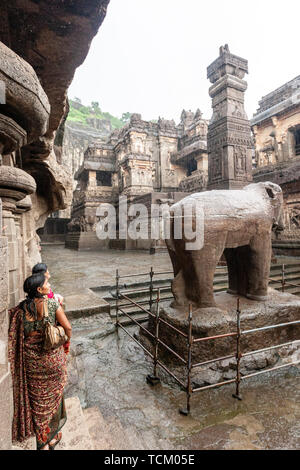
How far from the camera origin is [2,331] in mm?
1213

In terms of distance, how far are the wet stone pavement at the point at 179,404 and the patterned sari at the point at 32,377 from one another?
25.0 inches

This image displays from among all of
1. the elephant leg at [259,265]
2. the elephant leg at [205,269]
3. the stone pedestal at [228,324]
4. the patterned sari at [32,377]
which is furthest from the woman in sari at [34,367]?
the elephant leg at [259,265]

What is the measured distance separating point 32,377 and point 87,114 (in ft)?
188

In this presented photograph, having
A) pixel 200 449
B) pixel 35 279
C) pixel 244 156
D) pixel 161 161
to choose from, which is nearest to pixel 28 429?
pixel 35 279

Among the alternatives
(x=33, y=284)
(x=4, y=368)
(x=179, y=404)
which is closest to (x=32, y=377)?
(x=4, y=368)

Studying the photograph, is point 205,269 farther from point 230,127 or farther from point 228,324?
point 230,127

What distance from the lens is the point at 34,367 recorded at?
148 centimetres

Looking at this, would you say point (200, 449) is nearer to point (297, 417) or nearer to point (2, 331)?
point (297, 417)

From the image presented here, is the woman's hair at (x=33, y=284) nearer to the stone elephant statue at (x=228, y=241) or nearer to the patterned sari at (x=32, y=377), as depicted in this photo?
the patterned sari at (x=32, y=377)

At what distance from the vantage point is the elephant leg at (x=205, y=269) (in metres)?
2.86

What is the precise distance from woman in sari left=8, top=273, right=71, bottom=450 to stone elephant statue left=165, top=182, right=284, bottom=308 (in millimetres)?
1794

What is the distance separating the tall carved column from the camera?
27.0 feet

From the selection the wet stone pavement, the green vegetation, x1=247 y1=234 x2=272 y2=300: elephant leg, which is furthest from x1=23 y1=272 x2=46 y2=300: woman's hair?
the green vegetation
